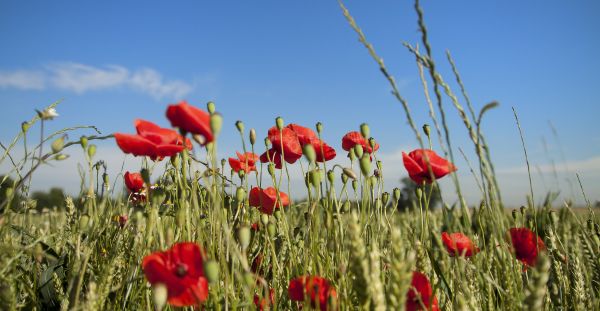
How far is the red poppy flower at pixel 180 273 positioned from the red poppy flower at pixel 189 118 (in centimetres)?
28

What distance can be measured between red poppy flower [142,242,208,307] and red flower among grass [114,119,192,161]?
311mm

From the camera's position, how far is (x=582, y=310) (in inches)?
44.3

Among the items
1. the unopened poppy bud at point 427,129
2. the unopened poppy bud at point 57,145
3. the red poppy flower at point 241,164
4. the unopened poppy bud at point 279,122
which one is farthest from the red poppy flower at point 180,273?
the unopened poppy bud at point 427,129

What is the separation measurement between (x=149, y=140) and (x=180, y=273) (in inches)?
16.4

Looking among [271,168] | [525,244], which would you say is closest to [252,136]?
[271,168]

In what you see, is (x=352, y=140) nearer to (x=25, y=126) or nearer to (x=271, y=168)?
(x=271, y=168)

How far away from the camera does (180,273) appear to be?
1060 millimetres

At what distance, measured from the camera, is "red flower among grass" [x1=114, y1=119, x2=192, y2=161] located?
1263 millimetres

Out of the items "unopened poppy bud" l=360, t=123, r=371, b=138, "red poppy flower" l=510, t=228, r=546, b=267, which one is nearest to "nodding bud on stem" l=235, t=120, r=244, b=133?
"unopened poppy bud" l=360, t=123, r=371, b=138

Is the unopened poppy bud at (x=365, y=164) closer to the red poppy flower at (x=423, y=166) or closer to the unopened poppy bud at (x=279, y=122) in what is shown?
the red poppy flower at (x=423, y=166)

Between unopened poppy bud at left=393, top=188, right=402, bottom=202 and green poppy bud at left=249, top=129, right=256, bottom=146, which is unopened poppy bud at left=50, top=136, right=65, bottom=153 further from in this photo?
unopened poppy bud at left=393, top=188, right=402, bottom=202

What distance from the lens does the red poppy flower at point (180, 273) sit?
1038mm

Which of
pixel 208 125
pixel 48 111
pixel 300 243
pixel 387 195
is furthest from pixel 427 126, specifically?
pixel 48 111

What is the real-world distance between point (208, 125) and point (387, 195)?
1156 mm
